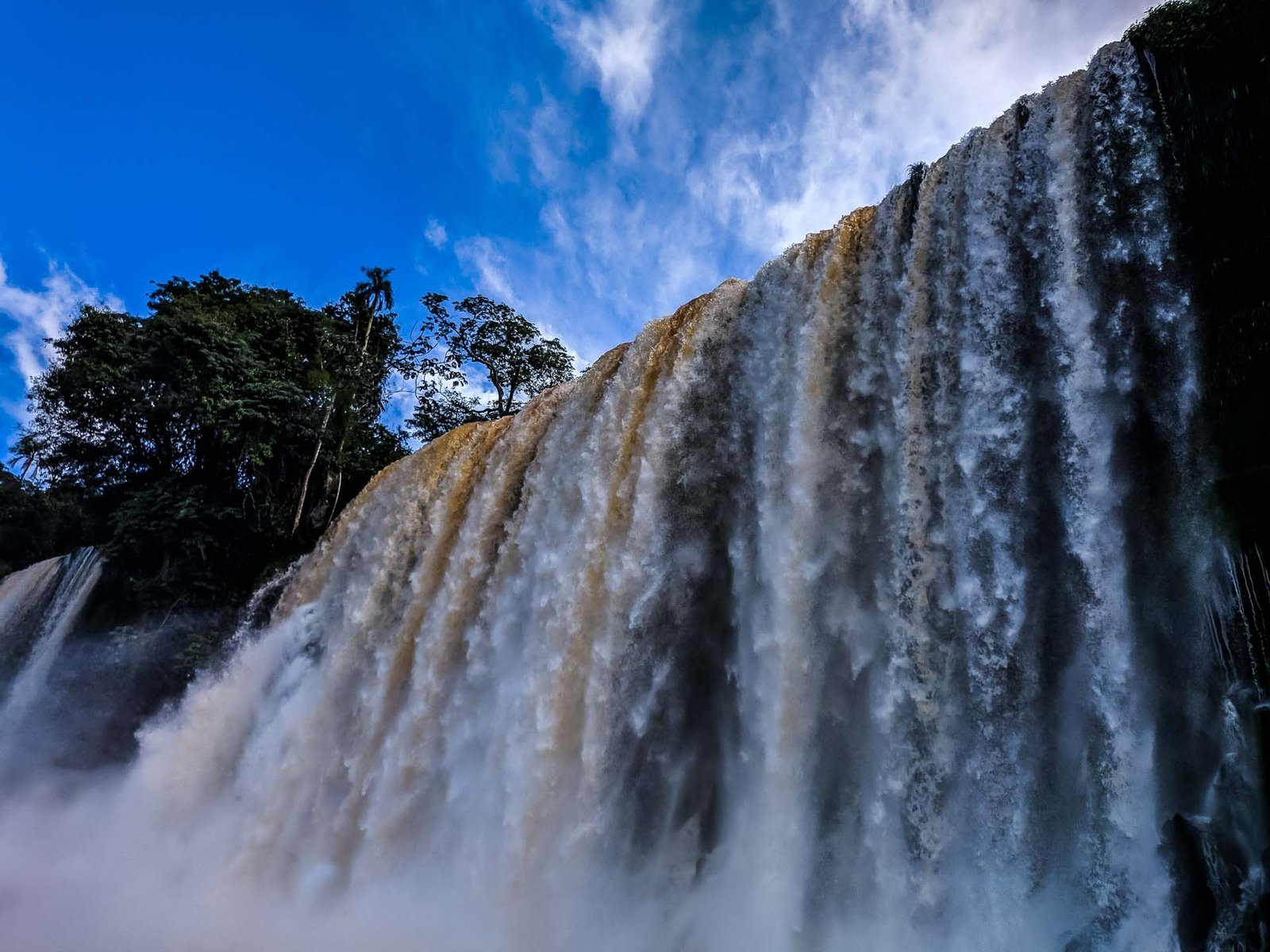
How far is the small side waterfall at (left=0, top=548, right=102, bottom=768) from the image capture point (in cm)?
1137

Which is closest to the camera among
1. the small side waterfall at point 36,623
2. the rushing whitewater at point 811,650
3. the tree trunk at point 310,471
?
the rushing whitewater at point 811,650

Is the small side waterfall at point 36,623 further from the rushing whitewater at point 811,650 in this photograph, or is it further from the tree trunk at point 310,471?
the rushing whitewater at point 811,650

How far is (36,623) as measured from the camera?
1291 cm

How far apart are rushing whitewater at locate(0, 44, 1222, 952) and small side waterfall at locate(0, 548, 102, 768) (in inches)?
187

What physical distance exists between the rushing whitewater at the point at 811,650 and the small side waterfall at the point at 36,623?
15.6 ft

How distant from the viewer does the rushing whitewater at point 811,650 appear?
3686 mm

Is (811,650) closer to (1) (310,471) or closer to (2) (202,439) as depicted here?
(1) (310,471)

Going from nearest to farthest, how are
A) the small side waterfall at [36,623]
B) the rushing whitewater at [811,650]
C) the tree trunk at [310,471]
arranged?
the rushing whitewater at [811,650] < the small side waterfall at [36,623] < the tree trunk at [310,471]

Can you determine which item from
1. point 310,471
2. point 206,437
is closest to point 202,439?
point 206,437

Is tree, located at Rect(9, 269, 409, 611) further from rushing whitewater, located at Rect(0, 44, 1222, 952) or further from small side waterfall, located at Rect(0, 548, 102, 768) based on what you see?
rushing whitewater, located at Rect(0, 44, 1222, 952)

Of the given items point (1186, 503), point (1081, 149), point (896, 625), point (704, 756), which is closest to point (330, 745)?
point (704, 756)

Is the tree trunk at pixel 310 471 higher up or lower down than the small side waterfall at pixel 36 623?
higher up

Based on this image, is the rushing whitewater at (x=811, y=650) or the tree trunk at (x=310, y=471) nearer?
the rushing whitewater at (x=811, y=650)

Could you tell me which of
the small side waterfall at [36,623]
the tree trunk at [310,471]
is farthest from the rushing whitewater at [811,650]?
the tree trunk at [310,471]
